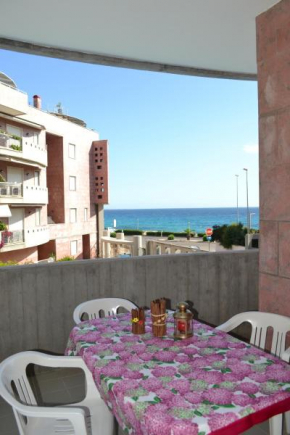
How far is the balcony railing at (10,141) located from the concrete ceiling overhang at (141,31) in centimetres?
1267

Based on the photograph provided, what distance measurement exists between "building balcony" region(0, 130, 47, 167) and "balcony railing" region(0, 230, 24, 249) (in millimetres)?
3199

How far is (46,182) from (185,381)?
20.2 meters

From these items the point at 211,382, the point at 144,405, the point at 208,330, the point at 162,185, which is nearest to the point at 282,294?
the point at 208,330

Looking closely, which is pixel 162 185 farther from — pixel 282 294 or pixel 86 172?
pixel 282 294

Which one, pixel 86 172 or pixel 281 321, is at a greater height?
pixel 86 172

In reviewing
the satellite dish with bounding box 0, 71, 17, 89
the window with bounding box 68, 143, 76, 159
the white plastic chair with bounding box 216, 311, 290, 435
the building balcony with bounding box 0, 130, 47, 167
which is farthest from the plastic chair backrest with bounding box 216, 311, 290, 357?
the window with bounding box 68, 143, 76, 159

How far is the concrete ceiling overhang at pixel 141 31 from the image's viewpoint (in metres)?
2.46

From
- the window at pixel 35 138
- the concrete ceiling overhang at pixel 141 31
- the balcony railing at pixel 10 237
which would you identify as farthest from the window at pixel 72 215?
the concrete ceiling overhang at pixel 141 31

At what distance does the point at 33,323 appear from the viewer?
2.81 meters

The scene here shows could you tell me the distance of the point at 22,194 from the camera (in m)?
15.7

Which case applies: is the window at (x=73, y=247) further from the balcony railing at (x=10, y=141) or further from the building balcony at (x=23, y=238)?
the balcony railing at (x=10, y=141)

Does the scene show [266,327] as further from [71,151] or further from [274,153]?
[71,151]

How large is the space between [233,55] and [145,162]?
7498cm

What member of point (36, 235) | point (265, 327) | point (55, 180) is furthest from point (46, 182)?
point (265, 327)
